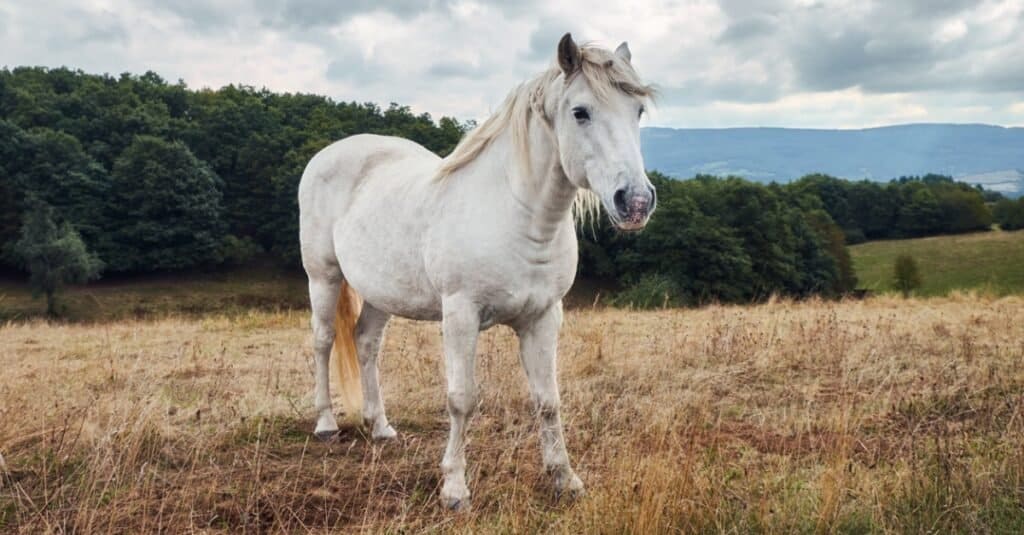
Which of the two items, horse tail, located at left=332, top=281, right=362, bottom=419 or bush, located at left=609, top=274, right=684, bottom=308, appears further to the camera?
bush, located at left=609, top=274, right=684, bottom=308

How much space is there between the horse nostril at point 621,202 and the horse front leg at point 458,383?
1051mm

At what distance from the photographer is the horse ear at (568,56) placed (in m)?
3.13

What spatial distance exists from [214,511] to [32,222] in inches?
1881

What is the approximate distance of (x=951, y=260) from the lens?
5741 centimetres

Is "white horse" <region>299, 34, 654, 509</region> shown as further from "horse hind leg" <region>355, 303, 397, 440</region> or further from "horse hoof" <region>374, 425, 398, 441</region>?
"horse hoof" <region>374, 425, 398, 441</region>

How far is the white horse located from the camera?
3.13 meters

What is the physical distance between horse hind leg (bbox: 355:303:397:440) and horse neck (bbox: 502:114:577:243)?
6.89 feet

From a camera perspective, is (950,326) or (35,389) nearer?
(35,389)

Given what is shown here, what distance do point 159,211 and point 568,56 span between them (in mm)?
50114

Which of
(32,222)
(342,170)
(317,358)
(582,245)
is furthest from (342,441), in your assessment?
(32,222)

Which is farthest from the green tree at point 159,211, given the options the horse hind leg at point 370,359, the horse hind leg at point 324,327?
the horse hind leg at point 370,359

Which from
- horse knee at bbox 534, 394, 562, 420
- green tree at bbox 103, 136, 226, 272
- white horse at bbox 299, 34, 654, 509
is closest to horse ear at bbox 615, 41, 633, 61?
white horse at bbox 299, 34, 654, 509

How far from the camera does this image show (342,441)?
201 inches

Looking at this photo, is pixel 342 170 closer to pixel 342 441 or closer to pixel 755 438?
pixel 342 441
